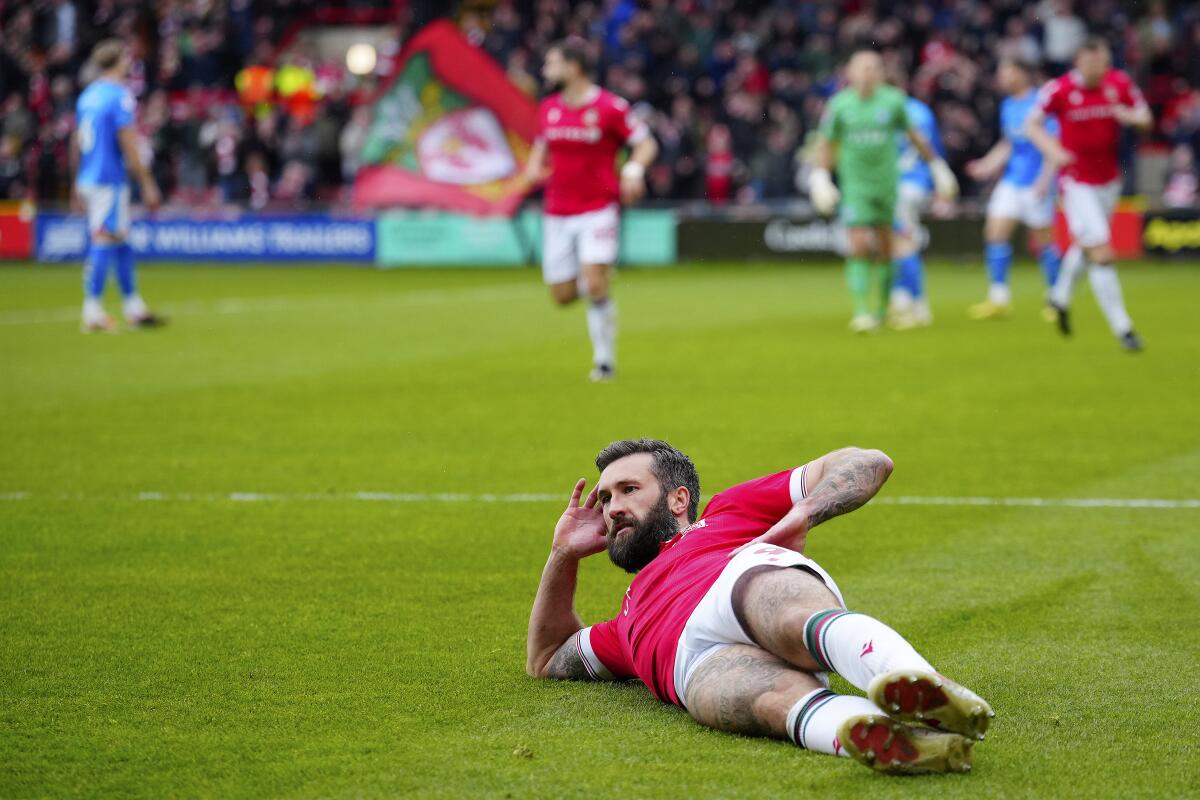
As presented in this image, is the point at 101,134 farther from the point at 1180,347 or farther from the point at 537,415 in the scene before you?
the point at 1180,347

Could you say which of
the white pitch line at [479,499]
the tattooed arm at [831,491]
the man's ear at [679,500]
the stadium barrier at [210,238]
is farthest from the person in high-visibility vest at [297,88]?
the tattooed arm at [831,491]

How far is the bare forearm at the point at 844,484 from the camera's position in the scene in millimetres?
4480

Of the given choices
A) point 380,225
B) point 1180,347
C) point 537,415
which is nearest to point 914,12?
point 380,225

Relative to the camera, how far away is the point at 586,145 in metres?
12.6

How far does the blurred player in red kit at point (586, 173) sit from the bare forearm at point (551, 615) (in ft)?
24.7

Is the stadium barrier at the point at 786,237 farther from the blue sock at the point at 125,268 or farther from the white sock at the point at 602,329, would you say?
the white sock at the point at 602,329

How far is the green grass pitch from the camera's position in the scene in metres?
3.97

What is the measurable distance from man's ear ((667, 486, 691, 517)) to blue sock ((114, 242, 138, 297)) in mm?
12575

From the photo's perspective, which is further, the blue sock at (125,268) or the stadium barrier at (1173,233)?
the stadium barrier at (1173,233)

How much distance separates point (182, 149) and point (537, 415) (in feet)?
77.5

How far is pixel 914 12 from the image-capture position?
1180 inches

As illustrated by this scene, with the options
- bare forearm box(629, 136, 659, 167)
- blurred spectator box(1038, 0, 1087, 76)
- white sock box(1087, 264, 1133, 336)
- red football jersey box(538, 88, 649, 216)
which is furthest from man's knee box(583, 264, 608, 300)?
blurred spectator box(1038, 0, 1087, 76)

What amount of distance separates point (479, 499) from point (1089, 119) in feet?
26.0

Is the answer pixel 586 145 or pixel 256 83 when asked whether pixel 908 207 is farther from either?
pixel 256 83
